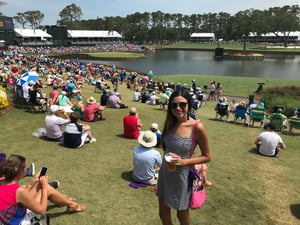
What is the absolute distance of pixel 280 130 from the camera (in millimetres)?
12625

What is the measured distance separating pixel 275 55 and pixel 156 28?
2566 inches

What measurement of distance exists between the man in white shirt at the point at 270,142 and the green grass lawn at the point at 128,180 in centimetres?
27

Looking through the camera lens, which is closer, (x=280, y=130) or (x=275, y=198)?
(x=275, y=198)

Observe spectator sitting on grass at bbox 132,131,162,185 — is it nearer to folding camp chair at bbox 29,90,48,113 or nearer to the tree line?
folding camp chair at bbox 29,90,48,113

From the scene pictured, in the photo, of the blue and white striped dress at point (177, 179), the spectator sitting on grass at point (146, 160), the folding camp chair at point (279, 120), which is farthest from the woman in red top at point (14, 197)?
the folding camp chair at point (279, 120)

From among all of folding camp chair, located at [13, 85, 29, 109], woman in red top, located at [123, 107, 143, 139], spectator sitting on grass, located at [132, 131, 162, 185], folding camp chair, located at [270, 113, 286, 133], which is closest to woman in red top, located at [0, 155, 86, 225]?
spectator sitting on grass, located at [132, 131, 162, 185]

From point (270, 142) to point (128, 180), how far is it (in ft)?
15.6

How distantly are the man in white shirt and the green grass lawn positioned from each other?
27cm

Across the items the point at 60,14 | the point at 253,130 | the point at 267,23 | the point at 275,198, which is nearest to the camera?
the point at 275,198

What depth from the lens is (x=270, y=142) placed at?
8078 mm

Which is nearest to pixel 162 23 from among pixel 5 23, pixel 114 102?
pixel 5 23

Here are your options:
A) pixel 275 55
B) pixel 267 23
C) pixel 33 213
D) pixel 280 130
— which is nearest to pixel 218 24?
pixel 267 23

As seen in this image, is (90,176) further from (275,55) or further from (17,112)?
(275,55)

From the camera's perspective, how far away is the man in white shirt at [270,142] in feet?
26.5
